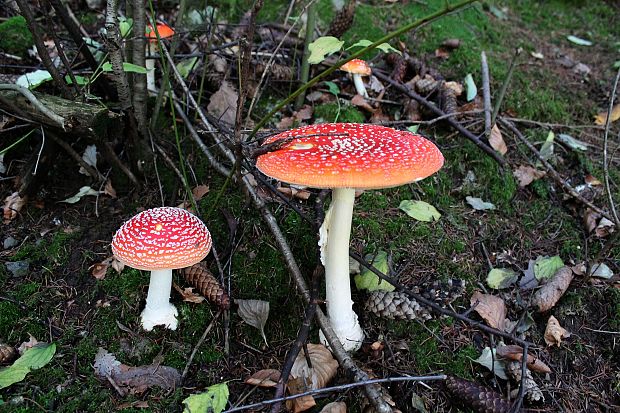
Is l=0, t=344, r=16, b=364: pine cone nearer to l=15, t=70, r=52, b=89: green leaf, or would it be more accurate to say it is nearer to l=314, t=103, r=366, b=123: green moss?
l=15, t=70, r=52, b=89: green leaf

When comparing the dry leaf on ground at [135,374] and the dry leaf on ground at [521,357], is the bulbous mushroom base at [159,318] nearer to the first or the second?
the dry leaf on ground at [135,374]

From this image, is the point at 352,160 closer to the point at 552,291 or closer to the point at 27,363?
the point at 552,291

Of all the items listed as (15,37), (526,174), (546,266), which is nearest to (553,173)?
(526,174)

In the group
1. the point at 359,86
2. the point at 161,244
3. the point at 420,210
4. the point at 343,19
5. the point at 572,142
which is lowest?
the point at 420,210

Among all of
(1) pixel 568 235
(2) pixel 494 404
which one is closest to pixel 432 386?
(2) pixel 494 404

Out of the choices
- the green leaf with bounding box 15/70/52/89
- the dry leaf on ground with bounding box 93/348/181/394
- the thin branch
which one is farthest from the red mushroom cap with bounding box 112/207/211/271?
the green leaf with bounding box 15/70/52/89

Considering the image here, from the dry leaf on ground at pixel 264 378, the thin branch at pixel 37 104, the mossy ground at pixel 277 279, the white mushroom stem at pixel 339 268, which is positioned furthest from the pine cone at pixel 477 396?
the thin branch at pixel 37 104
